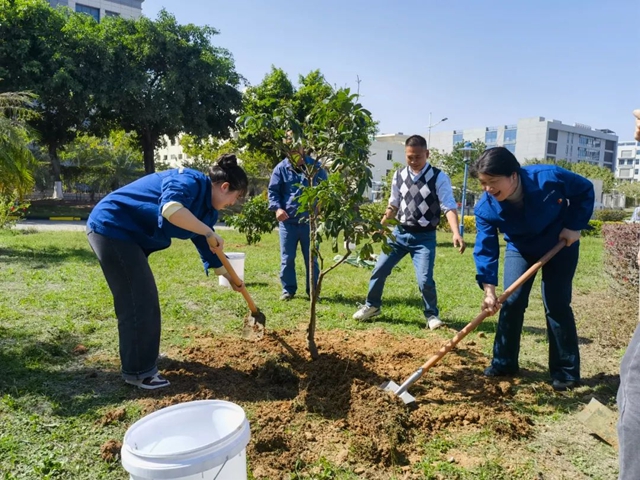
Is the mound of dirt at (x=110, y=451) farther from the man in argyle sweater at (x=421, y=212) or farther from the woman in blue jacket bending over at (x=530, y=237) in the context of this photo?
the man in argyle sweater at (x=421, y=212)

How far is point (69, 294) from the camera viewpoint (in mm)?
5527

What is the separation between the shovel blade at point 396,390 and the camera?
2.98 meters

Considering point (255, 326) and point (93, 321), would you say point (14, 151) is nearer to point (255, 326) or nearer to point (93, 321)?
point (93, 321)

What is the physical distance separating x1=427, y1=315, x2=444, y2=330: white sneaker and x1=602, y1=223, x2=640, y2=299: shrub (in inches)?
84.5

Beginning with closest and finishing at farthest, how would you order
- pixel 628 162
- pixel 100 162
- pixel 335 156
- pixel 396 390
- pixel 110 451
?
pixel 110 451 → pixel 396 390 → pixel 335 156 → pixel 100 162 → pixel 628 162

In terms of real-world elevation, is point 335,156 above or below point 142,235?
above

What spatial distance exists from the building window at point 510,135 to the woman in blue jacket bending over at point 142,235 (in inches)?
3299

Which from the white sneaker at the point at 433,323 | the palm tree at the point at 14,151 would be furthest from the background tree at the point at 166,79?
the white sneaker at the point at 433,323

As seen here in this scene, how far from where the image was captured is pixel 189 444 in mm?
2109

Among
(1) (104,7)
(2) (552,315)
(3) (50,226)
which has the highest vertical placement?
(1) (104,7)

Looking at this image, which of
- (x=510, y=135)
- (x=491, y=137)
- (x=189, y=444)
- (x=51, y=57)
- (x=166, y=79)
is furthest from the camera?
A: (x=491, y=137)

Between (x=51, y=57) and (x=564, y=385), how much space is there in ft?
67.9

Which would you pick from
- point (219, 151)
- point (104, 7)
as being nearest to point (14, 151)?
point (219, 151)

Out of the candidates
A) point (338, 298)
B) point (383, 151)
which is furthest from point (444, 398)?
point (383, 151)
